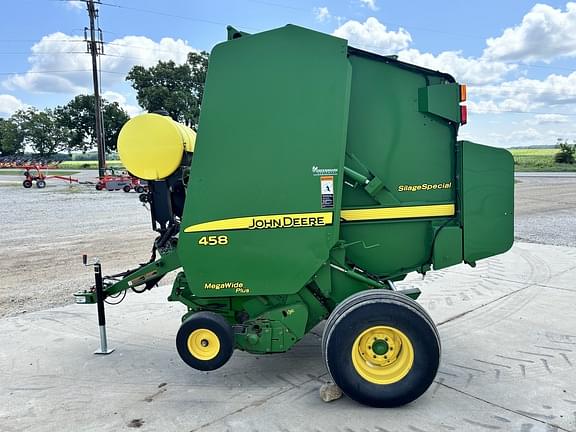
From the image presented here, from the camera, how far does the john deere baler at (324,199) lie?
9.88 ft

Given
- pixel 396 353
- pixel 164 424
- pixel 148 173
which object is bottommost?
pixel 164 424

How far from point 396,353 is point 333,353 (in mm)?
442

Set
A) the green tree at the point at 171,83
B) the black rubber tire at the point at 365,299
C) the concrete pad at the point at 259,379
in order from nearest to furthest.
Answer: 1. the concrete pad at the point at 259,379
2. the black rubber tire at the point at 365,299
3. the green tree at the point at 171,83

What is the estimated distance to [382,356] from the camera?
3.01 m

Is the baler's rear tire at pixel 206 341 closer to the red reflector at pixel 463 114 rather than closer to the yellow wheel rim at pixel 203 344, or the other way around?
the yellow wheel rim at pixel 203 344

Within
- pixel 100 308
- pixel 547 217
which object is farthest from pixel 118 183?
pixel 100 308

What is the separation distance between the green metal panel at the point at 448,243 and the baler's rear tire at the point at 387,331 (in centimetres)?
66

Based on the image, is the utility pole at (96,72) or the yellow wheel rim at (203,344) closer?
the yellow wheel rim at (203,344)

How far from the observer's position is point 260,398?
3.12 metres

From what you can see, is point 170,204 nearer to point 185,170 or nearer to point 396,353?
point 185,170

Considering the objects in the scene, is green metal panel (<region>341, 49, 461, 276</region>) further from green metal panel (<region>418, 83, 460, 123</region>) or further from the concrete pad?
the concrete pad

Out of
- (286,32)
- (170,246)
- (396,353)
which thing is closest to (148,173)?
(170,246)

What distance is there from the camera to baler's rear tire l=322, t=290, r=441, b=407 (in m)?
2.92

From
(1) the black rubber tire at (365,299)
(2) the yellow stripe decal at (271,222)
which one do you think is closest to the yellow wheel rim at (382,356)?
(1) the black rubber tire at (365,299)
